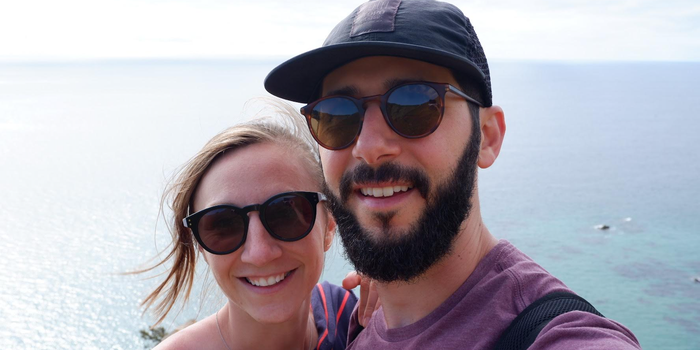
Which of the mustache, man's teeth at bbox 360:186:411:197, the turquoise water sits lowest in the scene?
the turquoise water

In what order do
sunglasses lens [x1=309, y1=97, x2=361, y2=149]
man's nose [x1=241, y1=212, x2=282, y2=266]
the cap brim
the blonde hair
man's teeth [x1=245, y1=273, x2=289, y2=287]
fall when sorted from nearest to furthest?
the cap brim < sunglasses lens [x1=309, y1=97, x2=361, y2=149] < man's nose [x1=241, y1=212, x2=282, y2=266] < man's teeth [x1=245, y1=273, x2=289, y2=287] < the blonde hair

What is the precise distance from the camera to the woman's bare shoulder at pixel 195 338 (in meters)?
3.70

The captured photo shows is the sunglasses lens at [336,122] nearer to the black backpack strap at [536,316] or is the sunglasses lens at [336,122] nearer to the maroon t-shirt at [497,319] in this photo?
the maroon t-shirt at [497,319]

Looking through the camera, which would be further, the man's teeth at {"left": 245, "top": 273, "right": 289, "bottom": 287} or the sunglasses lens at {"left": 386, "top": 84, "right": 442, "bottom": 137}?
the man's teeth at {"left": 245, "top": 273, "right": 289, "bottom": 287}

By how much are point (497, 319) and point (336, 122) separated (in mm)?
1270

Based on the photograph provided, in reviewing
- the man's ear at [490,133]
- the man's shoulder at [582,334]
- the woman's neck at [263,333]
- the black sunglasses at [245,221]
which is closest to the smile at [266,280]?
the black sunglasses at [245,221]

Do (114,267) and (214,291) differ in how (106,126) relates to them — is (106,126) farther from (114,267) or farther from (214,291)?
(214,291)

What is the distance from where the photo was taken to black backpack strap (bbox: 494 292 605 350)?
80.2 inches

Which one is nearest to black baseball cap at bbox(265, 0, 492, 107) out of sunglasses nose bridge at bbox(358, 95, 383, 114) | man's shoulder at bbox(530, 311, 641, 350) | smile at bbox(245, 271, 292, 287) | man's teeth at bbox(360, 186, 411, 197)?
sunglasses nose bridge at bbox(358, 95, 383, 114)

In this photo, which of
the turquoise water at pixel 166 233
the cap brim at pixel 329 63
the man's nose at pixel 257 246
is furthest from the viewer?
Answer: the turquoise water at pixel 166 233

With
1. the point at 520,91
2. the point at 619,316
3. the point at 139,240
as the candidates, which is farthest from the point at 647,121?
the point at 139,240

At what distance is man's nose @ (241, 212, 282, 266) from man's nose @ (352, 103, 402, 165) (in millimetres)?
1051

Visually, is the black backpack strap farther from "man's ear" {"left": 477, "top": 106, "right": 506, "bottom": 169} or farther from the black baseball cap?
the black baseball cap

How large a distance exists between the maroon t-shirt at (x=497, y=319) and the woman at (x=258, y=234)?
94 cm
